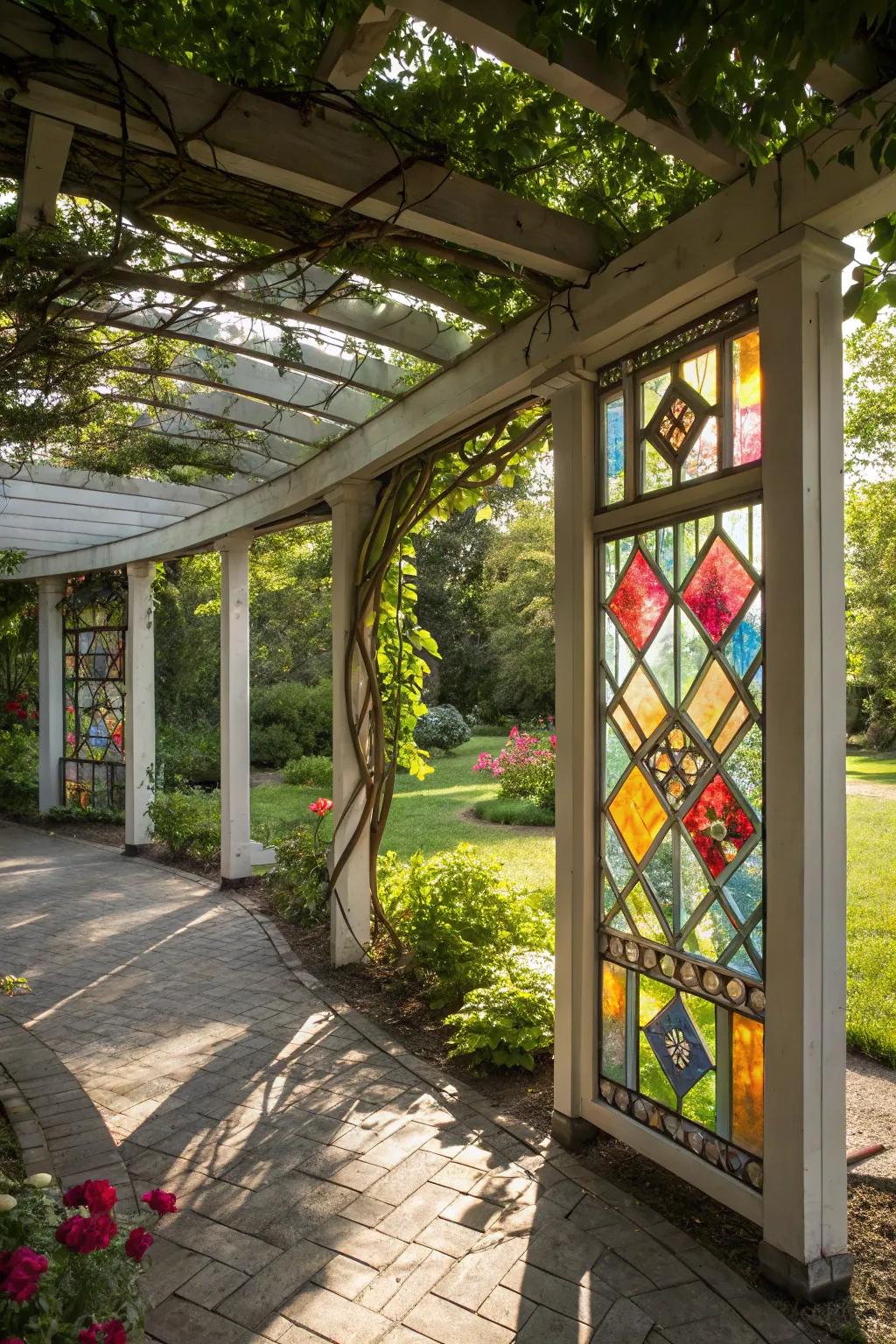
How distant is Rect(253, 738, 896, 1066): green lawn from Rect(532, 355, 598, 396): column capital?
2705 mm

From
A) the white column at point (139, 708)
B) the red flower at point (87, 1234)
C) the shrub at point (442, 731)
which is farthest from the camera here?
the shrub at point (442, 731)

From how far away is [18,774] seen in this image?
424 inches

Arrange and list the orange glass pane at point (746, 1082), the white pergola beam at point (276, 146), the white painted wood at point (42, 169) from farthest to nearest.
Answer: the orange glass pane at point (746, 1082) < the white painted wood at point (42, 169) < the white pergola beam at point (276, 146)

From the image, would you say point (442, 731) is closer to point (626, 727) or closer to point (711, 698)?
point (626, 727)

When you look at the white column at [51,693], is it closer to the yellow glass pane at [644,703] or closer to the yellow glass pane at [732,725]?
the yellow glass pane at [644,703]

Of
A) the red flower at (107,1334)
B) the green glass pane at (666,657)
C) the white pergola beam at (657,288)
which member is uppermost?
the white pergola beam at (657,288)

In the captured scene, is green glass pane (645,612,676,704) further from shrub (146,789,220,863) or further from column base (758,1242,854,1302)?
shrub (146,789,220,863)

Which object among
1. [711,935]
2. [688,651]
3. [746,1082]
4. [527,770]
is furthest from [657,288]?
[527,770]

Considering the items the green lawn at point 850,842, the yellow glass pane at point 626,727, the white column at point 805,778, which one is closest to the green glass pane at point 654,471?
the white column at point 805,778

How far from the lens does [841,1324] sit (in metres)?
2.08

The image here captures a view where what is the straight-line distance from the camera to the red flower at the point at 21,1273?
1.47m

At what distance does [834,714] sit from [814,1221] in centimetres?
123

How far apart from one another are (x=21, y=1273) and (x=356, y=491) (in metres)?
A: 4.08

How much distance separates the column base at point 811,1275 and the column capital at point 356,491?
393 cm
